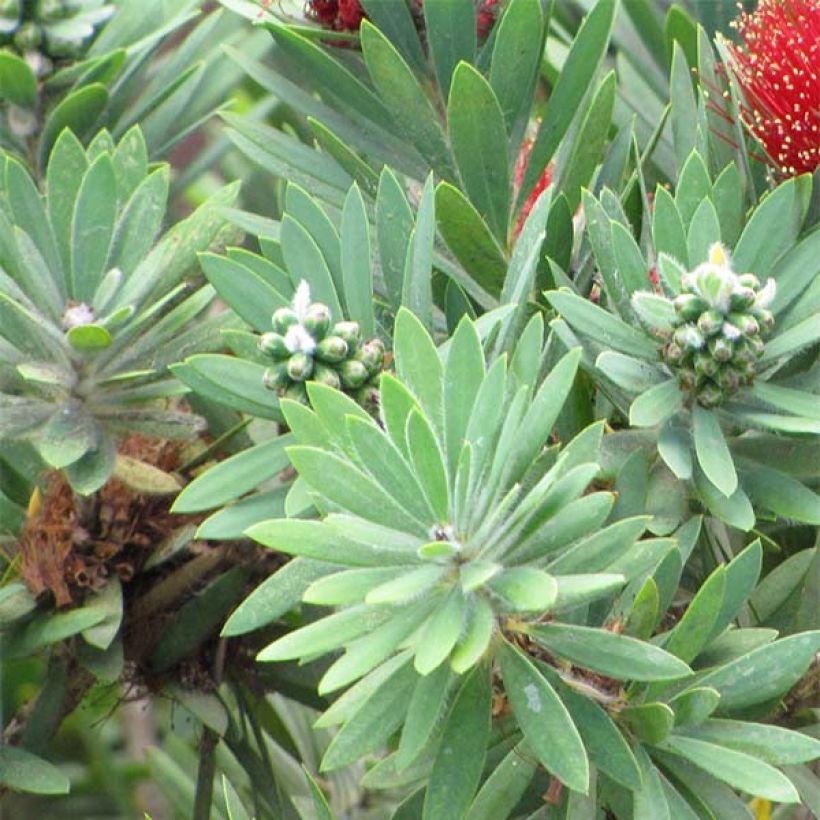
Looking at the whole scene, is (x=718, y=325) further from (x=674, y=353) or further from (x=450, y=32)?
(x=450, y=32)

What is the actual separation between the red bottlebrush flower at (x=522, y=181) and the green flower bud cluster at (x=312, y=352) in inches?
6.2

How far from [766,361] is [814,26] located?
21 cm

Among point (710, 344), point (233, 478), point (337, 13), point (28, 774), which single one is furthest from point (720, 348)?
point (28, 774)

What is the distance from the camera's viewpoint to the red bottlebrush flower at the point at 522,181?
75cm

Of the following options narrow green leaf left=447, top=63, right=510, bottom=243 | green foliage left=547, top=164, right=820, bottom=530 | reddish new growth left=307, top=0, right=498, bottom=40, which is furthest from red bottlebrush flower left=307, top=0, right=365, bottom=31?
green foliage left=547, top=164, right=820, bottom=530

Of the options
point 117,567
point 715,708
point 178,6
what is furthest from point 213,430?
point 715,708

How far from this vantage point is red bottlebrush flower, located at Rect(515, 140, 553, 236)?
29.5 inches

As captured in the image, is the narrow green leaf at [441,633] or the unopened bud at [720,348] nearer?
the narrow green leaf at [441,633]

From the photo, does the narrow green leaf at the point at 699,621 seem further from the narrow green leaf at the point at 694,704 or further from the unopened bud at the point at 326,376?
the unopened bud at the point at 326,376

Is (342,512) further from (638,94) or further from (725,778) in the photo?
(638,94)

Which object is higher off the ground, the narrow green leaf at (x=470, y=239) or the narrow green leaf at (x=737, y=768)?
the narrow green leaf at (x=470, y=239)

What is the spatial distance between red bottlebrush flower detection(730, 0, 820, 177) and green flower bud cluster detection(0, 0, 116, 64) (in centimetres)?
36

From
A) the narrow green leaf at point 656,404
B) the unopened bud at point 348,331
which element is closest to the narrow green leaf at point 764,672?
the narrow green leaf at point 656,404

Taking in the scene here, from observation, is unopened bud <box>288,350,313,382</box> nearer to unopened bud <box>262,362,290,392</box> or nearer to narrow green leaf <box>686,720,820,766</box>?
unopened bud <box>262,362,290,392</box>
